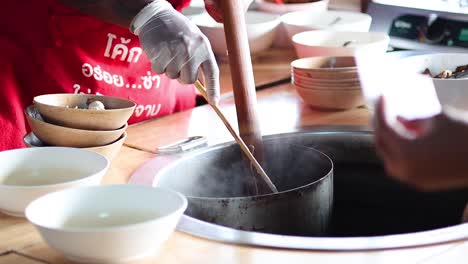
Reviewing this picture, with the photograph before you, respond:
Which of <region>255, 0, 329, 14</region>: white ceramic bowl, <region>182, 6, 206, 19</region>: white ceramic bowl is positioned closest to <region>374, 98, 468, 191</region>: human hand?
<region>182, 6, 206, 19</region>: white ceramic bowl

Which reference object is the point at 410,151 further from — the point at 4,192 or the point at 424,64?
the point at 424,64

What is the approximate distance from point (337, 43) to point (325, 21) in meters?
0.36

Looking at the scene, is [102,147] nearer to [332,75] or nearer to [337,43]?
[332,75]

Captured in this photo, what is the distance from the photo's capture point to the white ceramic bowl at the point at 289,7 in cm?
288

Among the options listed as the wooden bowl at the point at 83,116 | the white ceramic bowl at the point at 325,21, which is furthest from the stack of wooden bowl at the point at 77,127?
the white ceramic bowl at the point at 325,21

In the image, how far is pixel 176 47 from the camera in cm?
173

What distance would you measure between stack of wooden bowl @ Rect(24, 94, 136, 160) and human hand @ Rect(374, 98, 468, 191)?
2.47 ft

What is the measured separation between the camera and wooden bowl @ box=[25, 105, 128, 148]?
1542 mm

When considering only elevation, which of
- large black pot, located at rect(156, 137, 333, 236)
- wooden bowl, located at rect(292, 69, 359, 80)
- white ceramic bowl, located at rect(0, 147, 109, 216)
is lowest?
large black pot, located at rect(156, 137, 333, 236)

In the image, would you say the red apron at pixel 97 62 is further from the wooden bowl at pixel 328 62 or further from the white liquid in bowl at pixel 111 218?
the white liquid in bowl at pixel 111 218

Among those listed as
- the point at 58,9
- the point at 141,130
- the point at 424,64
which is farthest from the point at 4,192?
the point at 424,64

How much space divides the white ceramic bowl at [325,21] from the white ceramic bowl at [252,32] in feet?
0.19

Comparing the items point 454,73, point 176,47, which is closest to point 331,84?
point 454,73

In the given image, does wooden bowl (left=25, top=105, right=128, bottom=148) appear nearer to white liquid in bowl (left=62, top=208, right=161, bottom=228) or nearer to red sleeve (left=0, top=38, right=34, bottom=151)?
white liquid in bowl (left=62, top=208, right=161, bottom=228)
